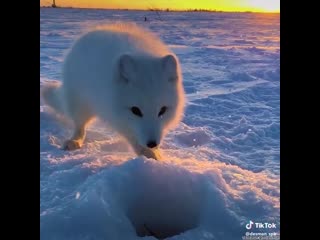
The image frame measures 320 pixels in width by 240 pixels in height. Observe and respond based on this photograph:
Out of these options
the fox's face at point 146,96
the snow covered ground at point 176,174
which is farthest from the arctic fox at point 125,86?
the snow covered ground at point 176,174

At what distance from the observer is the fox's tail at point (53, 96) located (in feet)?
8.96

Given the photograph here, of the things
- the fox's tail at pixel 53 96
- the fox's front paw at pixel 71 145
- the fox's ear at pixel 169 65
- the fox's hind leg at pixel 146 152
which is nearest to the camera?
the fox's ear at pixel 169 65

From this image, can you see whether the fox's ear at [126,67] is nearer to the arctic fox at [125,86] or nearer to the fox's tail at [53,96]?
the arctic fox at [125,86]

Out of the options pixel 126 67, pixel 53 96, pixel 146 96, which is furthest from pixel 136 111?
pixel 53 96

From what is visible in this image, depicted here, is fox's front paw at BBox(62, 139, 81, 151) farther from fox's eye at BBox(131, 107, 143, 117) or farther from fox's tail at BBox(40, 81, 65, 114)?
fox's eye at BBox(131, 107, 143, 117)

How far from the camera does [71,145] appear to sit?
2.44 m

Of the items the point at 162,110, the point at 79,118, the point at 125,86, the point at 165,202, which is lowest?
the point at 165,202

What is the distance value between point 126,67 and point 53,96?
100 cm

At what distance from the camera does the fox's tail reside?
2.73 metres

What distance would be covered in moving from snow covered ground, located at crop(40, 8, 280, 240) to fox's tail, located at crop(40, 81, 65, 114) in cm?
7

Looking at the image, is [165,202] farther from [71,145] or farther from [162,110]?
[71,145]

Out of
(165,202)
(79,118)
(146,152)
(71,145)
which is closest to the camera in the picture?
(165,202)
